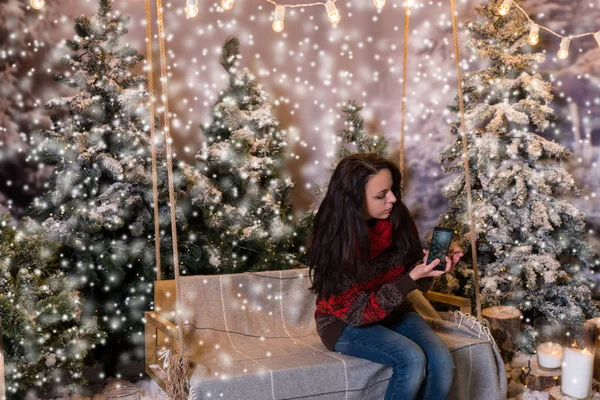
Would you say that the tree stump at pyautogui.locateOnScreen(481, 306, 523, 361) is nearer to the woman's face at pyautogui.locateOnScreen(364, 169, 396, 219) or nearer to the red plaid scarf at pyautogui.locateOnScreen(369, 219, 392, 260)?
the red plaid scarf at pyautogui.locateOnScreen(369, 219, 392, 260)

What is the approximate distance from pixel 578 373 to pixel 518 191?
3.61 ft

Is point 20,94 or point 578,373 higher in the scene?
point 20,94

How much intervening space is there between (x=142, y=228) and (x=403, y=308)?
1.31 metres

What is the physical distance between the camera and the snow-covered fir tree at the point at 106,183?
2973mm

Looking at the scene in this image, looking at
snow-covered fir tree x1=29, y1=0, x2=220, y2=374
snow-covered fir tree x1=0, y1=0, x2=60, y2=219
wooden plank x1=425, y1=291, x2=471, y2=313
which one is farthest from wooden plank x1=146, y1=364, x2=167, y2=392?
snow-covered fir tree x1=0, y1=0, x2=60, y2=219

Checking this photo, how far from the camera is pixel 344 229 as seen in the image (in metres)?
2.39

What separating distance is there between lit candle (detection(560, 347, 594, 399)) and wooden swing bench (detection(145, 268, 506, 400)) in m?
0.29

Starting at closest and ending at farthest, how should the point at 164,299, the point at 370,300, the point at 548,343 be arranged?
1. the point at 370,300
2. the point at 164,299
3. the point at 548,343

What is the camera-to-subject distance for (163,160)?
3068mm

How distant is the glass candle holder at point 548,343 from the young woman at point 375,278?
0.73 metres

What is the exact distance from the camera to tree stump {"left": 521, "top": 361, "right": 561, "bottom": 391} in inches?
117

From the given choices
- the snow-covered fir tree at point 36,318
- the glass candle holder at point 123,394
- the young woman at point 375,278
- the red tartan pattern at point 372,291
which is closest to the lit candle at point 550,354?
the young woman at point 375,278

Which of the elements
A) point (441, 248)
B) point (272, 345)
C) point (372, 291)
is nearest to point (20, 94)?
point (272, 345)

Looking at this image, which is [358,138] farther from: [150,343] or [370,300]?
[150,343]
